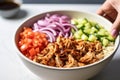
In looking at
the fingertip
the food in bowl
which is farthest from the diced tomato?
the fingertip

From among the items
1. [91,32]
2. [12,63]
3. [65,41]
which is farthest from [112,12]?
[12,63]

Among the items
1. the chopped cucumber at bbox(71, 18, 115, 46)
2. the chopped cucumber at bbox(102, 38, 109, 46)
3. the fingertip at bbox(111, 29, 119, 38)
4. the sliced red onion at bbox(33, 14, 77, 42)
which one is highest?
the sliced red onion at bbox(33, 14, 77, 42)

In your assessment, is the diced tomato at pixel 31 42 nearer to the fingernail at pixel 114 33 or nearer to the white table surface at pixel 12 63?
the white table surface at pixel 12 63

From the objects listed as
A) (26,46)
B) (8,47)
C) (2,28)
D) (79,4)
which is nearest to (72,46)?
(26,46)

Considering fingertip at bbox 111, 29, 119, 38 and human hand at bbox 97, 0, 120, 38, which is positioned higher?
human hand at bbox 97, 0, 120, 38

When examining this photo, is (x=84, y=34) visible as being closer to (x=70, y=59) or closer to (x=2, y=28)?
(x=70, y=59)

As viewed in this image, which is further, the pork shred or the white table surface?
the white table surface

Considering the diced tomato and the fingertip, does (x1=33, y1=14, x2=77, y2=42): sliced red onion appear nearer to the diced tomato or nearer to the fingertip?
the diced tomato

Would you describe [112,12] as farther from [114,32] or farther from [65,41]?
[65,41]
